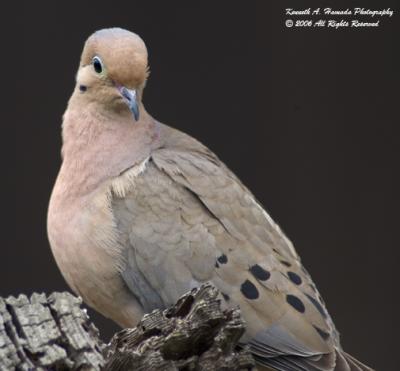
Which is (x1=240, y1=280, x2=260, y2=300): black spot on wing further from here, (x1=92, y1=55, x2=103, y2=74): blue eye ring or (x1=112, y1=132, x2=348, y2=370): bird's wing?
(x1=92, y1=55, x2=103, y2=74): blue eye ring

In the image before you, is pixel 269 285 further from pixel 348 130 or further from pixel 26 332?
pixel 348 130

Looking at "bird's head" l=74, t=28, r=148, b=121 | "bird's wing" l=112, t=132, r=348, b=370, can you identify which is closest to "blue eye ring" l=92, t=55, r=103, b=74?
"bird's head" l=74, t=28, r=148, b=121

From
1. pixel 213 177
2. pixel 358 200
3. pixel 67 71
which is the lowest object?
pixel 358 200

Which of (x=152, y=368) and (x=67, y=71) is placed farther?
(x=67, y=71)

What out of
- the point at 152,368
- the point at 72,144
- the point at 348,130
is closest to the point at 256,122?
the point at 348,130

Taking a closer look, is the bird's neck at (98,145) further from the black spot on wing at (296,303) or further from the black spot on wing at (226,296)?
the black spot on wing at (296,303)

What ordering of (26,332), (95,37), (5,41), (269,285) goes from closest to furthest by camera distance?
(26,332), (269,285), (95,37), (5,41)

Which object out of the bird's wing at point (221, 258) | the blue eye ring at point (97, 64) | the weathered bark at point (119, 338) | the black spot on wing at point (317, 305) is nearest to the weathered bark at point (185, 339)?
the weathered bark at point (119, 338)

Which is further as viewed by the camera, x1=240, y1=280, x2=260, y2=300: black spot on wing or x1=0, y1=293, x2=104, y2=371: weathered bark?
x1=240, y1=280, x2=260, y2=300: black spot on wing
